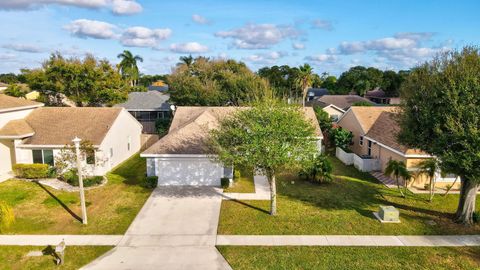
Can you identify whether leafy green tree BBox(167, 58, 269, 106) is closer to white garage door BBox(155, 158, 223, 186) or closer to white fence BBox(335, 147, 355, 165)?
white fence BBox(335, 147, 355, 165)

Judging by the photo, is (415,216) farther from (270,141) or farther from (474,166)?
(270,141)

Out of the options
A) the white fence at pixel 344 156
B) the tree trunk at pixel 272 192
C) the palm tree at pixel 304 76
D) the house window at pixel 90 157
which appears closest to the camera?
the tree trunk at pixel 272 192

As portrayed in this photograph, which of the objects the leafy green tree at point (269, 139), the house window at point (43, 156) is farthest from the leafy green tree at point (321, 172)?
the house window at point (43, 156)

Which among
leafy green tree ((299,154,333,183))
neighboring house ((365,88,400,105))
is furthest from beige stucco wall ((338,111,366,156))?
neighboring house ((365,88,400,105))

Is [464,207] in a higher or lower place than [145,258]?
higher

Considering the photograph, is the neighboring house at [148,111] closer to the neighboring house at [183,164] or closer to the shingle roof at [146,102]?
the shingle roof at [146,102]

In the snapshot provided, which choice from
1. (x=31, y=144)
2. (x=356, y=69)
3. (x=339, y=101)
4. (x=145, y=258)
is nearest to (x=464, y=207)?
(x=145, y=258)
